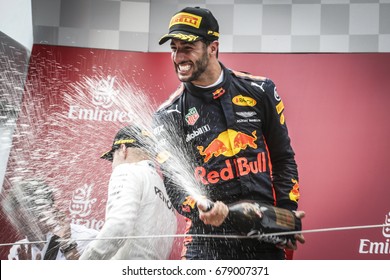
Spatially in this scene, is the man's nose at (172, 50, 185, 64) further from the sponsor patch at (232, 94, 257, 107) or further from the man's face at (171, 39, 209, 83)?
the sponsor patch at (232, 94, 257, 107)

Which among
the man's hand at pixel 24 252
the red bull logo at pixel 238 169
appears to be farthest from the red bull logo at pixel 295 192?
the man's hand at pixel 24 252

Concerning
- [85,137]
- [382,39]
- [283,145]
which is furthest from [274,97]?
[85,137]

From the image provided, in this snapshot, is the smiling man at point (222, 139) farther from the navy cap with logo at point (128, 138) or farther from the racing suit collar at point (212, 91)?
the navy cap with logo at point (128, 138)

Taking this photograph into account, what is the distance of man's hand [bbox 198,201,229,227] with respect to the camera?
2.11 meters

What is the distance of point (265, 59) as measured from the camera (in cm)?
252

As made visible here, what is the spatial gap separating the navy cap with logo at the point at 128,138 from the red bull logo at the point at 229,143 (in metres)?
0.36

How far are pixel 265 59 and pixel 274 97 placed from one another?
0.33 metres

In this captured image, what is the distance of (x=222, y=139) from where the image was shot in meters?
2.17

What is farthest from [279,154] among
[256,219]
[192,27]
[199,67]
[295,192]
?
[192,27]

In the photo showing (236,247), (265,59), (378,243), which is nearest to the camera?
(236,247)

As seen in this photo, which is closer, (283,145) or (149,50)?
(283,145)

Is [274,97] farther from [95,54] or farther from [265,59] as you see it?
[95,54]

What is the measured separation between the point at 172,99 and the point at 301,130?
45 centimetres

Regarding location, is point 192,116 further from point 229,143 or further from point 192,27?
point 192,27
